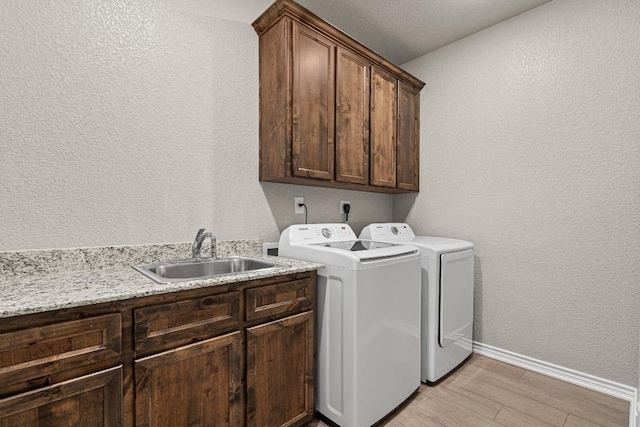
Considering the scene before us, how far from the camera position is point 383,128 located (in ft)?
8.28

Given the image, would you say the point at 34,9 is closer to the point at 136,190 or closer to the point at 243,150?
the point at 136,190

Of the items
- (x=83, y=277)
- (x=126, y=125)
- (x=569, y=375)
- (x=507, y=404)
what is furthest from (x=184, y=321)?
(x=569, y=375)

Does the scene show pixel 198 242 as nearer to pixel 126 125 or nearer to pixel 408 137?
pixel 126 125

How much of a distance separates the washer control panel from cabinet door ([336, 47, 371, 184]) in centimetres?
37

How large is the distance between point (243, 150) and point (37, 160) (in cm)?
102

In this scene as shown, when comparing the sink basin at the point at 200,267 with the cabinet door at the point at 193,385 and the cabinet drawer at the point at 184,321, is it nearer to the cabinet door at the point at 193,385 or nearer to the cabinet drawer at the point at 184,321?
the cabinet drawer at the point at 184,321

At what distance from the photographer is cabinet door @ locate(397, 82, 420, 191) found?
2.72 metres

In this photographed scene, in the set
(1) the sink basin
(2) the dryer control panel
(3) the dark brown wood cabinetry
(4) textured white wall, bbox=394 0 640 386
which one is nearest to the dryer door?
(4) textured white wall, bbox=394 0 640 386

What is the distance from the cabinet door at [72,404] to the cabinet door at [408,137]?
234 cm

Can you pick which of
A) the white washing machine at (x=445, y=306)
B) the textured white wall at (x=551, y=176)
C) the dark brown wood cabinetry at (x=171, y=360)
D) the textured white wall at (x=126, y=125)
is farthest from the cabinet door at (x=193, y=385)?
the textured white wall at (x=551, y=176)

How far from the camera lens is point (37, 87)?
137 centimetres

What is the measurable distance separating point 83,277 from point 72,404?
0.53m

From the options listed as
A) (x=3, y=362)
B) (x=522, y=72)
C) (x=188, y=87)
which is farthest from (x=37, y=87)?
(x=522, y=72)

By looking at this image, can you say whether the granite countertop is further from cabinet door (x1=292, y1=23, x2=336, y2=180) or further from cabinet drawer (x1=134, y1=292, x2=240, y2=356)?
→ cabinet door (x1=292, y1=23, x2=336, y2=180)
